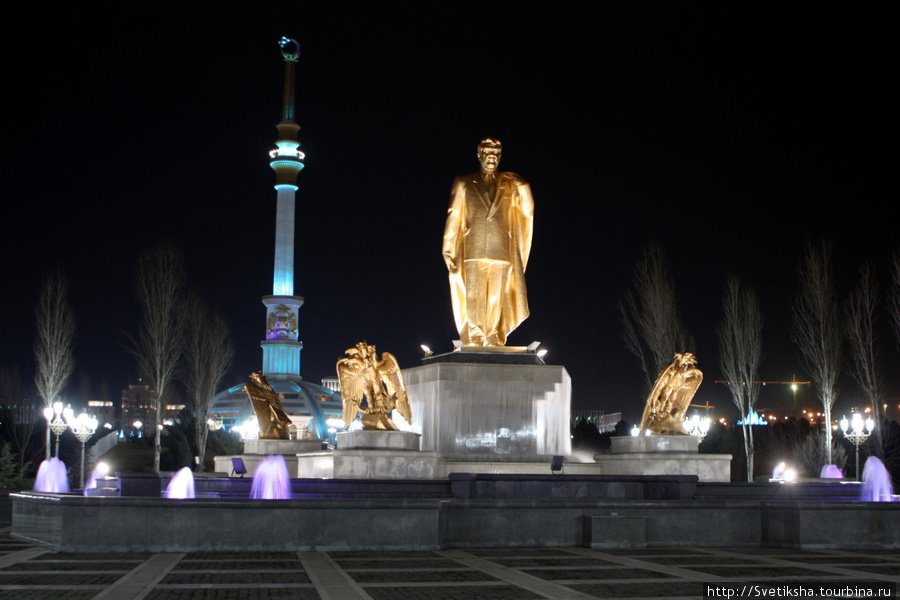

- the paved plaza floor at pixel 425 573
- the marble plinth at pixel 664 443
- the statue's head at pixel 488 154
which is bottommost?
the paved plaza floor at pixel 425 573

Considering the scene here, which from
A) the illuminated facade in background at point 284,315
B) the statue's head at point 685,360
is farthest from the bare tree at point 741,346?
the illuminated facade in background at point 284,315

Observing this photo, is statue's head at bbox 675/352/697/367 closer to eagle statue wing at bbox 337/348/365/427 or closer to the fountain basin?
the fountain basin

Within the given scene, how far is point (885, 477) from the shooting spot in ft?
58.4

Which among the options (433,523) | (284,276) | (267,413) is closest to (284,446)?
(267,413)

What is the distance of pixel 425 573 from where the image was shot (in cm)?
1037

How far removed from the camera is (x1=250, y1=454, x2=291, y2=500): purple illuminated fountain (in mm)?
14320

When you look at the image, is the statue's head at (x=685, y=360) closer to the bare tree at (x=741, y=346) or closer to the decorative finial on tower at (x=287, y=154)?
the bare tree at (x=741, y=346)

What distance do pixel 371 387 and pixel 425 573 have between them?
7.06 metres

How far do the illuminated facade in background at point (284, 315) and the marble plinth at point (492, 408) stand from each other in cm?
8486

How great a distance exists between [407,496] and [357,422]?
3918 mm

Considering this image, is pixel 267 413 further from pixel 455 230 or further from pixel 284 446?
pixel 455 230

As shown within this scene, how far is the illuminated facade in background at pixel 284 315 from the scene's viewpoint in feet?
342

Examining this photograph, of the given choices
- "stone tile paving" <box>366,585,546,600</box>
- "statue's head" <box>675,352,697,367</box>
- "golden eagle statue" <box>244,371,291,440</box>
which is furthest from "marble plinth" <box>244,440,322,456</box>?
"stone tile paving" <box>366,585,546,600</box>

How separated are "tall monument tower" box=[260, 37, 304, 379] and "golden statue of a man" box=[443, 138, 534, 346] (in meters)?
87.6
